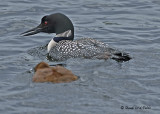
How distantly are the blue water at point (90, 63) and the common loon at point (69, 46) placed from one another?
0.18 meters

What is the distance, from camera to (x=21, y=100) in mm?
7250

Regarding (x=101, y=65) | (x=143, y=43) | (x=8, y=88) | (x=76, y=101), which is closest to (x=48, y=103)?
(x=76, y=101)

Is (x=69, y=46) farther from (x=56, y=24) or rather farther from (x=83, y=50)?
(x=56, y=24)

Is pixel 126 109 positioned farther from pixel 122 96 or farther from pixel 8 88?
pixel 8 88

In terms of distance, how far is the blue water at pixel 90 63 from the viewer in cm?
711

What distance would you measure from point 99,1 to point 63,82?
6.39 m

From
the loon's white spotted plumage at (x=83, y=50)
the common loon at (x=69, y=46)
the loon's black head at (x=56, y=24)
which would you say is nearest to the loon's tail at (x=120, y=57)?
the common loon at (x=69, y=46)

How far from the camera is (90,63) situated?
29.6 feet

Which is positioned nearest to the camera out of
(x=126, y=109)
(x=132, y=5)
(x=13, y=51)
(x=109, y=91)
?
(x=126, y=109)

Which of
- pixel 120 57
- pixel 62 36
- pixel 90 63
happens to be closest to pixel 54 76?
pixel 90 63

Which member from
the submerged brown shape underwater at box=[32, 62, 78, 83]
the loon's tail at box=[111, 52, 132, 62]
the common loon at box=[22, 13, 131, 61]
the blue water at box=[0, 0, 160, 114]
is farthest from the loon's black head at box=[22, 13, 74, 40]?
the submerged brown shape underwater at box=[32, 62, 78, 83]

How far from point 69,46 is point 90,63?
767mm

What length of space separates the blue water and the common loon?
178 millimetres

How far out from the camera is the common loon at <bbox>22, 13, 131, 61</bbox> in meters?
9.30
